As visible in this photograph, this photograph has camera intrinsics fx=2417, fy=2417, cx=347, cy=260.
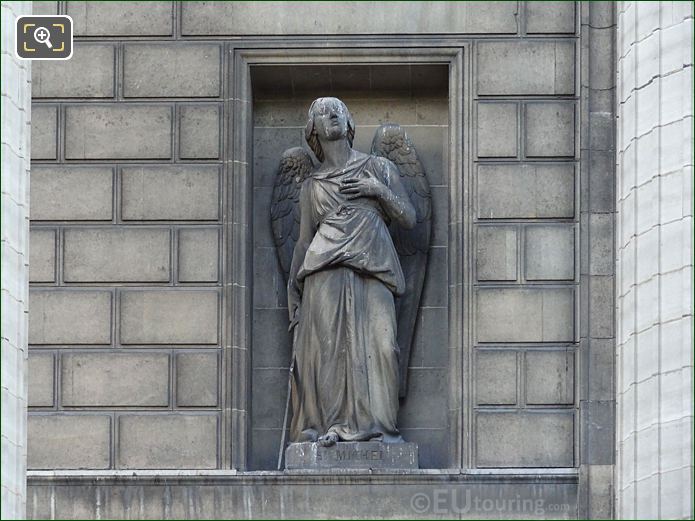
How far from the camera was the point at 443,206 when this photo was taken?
78.2ft

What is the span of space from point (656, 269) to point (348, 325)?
3.25 metres

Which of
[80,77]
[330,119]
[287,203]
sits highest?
[80,77]

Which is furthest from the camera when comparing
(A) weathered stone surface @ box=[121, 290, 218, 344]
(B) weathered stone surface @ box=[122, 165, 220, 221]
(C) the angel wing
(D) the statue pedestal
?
(C) the angel wing

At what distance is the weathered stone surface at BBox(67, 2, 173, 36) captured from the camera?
23.7 m

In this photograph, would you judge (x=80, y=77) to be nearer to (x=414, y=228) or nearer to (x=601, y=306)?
(x=414, y=228)

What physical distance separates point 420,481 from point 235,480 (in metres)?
1.73

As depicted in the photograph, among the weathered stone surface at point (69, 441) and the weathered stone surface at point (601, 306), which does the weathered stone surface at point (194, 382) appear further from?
the weathered stone surface at point (601, 306)

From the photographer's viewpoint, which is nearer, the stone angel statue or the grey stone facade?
the grey stone facade

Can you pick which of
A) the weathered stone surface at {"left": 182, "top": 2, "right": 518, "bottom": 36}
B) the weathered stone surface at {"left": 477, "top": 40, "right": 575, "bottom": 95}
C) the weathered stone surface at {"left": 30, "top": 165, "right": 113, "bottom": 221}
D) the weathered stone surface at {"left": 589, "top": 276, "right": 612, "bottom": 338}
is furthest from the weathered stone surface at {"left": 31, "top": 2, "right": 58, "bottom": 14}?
the weathered stone surface at {"left": 589, "top": 276, "right": 612, "bottom": 338}

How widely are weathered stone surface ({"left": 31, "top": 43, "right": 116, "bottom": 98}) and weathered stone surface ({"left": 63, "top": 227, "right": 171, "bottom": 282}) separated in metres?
1.39

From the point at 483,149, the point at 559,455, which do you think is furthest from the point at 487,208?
the point at 559,455

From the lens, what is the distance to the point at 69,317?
76.2ft

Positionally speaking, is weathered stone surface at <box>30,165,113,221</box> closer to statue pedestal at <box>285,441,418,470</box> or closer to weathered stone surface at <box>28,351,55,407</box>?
weathered stone surface at <box>28,351,55,407</box>

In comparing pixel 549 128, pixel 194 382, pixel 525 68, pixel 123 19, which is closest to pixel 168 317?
pixel 194 382
